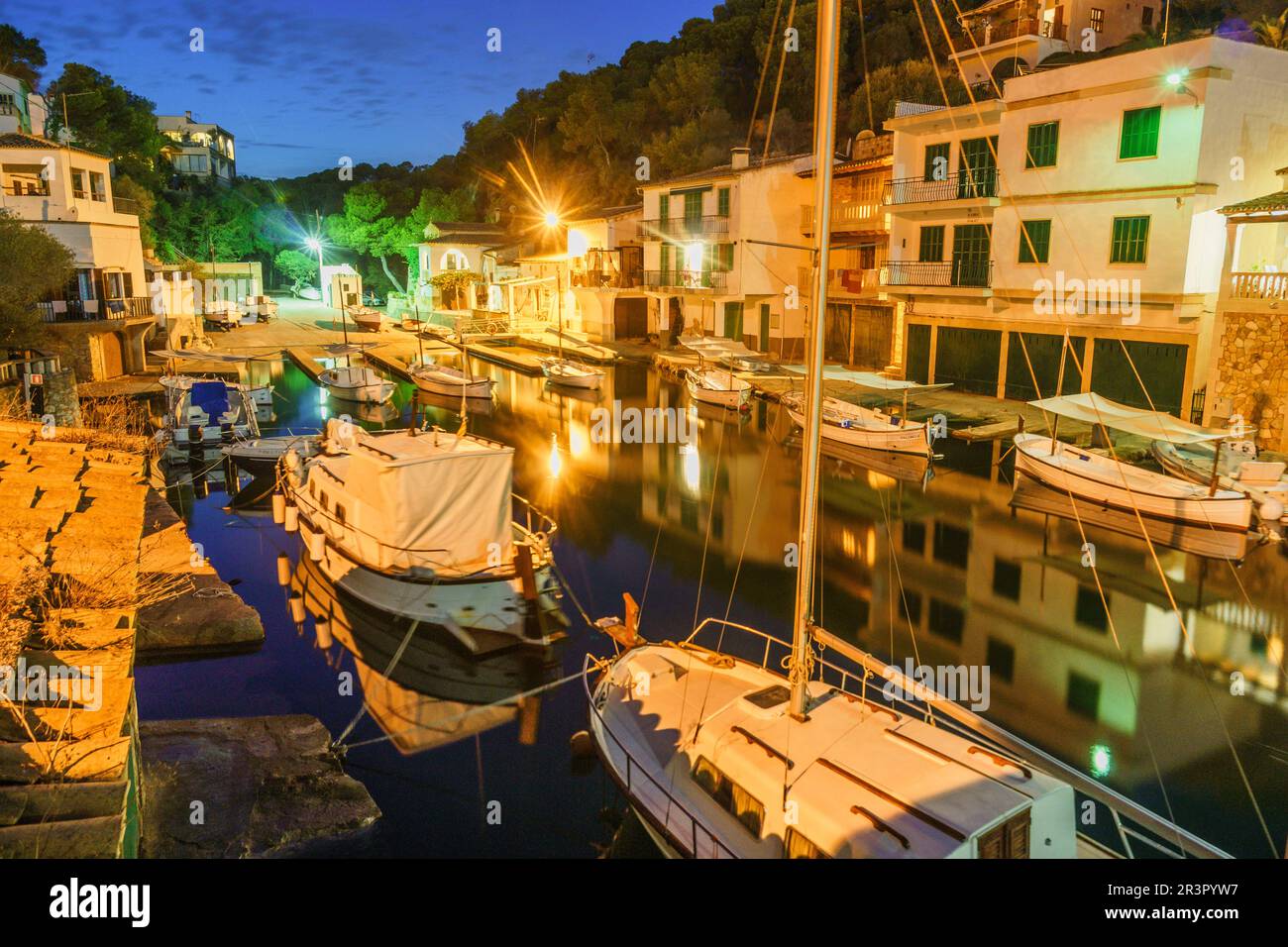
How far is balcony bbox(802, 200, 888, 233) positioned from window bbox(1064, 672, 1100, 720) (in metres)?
30.5

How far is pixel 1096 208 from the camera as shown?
3138 cm

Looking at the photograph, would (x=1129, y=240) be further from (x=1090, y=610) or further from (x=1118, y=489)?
(x=1090, y=610)

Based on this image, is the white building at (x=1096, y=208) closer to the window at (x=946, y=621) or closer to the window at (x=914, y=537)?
the window at (x=914, y=537)

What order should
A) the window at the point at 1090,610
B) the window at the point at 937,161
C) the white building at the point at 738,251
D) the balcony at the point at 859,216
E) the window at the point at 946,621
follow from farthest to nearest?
the white building at the point at 738,251
the balcony at the point at 859,216
the window at the point at 937,161
the window at the point at 1090,610
the window at the point at 946,621

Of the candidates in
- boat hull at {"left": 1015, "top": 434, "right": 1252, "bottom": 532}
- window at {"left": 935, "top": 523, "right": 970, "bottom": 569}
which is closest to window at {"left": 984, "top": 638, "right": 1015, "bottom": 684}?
window at {"left": 935, "top": 523, "right": 970, "bottom": 569}

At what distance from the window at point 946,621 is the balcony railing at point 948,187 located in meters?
22.2

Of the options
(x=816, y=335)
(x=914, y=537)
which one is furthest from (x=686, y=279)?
(x=816, y=335)

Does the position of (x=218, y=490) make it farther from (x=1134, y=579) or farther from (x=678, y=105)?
(x=678, y=105)

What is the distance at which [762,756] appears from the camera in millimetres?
9211

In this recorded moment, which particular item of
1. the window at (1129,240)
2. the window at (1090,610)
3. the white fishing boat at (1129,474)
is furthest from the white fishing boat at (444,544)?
the window at (1129,240)

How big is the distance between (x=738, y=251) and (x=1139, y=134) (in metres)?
23.9

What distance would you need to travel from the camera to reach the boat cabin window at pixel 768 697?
10297mm

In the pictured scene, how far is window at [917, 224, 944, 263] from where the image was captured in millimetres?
37812

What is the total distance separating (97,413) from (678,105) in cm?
5671
